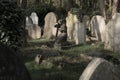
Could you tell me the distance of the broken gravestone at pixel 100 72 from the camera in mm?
6617

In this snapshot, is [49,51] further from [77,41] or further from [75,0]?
[75,0]

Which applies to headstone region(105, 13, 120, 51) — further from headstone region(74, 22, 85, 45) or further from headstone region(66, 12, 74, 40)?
headstone region(66, 12, 74, 40)

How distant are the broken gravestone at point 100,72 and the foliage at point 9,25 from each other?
385 cm

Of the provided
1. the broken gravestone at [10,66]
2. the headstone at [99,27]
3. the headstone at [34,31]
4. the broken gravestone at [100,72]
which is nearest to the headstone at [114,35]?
the headstone at [99,27]

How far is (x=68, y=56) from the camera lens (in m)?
12.8

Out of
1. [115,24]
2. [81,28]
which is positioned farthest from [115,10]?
[115,24]

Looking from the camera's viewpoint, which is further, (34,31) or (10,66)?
(34,31)

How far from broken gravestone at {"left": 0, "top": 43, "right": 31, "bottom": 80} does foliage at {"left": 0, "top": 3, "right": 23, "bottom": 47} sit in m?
4.54

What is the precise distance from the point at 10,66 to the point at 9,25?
16.0 ft

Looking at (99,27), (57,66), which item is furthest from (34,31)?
(57,66)

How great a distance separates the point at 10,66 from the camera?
17.9 feet

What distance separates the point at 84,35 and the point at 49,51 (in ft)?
15.9

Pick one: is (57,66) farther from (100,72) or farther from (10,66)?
(10,66)

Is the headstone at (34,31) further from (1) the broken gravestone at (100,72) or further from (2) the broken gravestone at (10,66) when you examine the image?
(2) the broken gravestone at (10,66)
